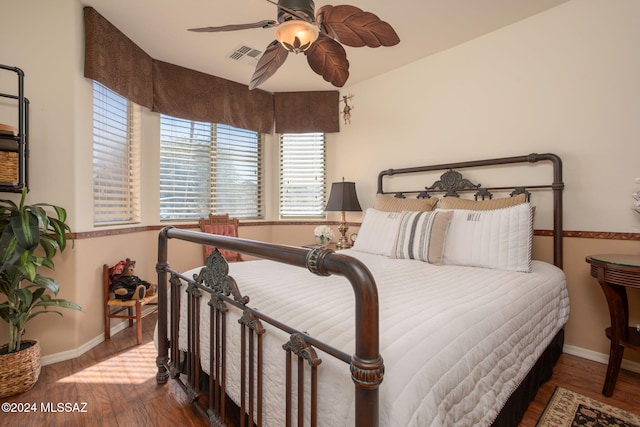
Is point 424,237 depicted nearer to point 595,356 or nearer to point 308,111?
point 595,356

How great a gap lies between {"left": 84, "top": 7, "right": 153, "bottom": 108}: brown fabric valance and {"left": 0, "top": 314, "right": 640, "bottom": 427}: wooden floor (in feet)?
6.86

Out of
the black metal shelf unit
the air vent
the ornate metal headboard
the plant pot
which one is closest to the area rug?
the ornate metal headboard

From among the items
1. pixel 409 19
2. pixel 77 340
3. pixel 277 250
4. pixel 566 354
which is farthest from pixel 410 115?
pixel 77 340

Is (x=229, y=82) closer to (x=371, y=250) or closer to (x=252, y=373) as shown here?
(x=371, y=250)

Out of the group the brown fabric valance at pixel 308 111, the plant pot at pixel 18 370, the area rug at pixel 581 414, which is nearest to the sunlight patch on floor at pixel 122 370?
the plant pot at pixel 18 370

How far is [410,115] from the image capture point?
128 inches

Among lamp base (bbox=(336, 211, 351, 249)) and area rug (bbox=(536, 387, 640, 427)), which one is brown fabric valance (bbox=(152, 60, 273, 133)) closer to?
lamp base (bbox=(336, 211, 351, 249))

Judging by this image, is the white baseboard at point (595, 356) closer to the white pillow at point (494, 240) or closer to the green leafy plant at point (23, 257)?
the white pillow at point (494, 240)

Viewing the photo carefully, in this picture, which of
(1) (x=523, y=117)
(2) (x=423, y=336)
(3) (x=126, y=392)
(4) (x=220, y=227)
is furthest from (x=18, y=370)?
(1) (x=523, y=117)

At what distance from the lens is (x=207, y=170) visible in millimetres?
3764

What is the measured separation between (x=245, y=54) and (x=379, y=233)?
2.17 metres

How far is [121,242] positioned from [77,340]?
2.82 feet

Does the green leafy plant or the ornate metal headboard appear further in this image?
the ornate metal headboard

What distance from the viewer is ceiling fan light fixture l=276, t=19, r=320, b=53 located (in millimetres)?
1540
